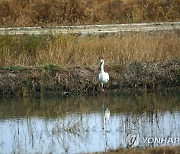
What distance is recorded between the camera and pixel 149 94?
17359mm

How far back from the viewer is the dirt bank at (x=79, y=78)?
1744 centimetres

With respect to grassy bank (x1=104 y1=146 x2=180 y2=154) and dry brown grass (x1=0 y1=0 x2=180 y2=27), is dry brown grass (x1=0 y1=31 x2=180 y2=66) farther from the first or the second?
dry brown grass (x1=0 y1=0 x2=180 y2=27)

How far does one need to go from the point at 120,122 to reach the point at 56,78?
4.58 meters

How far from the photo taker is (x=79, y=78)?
57.7ft

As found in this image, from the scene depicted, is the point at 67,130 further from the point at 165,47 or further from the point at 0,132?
the point at 165,47

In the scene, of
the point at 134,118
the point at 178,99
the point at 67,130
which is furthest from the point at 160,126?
the point at 178,99

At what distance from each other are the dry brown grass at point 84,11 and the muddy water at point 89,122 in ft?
50.7

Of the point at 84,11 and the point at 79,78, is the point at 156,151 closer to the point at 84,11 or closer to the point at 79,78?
the point at 79,78

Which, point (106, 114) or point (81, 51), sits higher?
point (81, 51)

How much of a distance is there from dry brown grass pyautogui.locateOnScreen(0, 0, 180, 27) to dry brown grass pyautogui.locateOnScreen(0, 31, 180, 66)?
12.9 metres

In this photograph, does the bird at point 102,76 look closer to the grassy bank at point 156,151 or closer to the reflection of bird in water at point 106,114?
the reflection of bird in water at point 106,114

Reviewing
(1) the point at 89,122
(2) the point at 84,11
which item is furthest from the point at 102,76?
(2) the point at 84,11

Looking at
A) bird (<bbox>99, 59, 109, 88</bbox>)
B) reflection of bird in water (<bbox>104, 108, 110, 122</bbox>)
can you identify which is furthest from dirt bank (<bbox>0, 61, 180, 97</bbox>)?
reflection of bird in water (<bbox>104, 108, 110, 122</bbox>)

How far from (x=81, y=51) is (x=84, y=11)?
49.5ft
